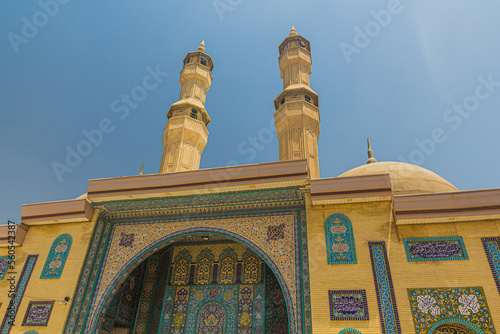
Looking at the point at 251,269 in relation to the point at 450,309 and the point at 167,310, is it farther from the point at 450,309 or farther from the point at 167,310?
the point at 450,309

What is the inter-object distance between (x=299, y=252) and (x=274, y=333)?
208 centimetres

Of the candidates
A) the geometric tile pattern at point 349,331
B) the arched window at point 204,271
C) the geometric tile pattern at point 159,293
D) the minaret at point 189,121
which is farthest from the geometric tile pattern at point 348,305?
the minaret at point 189,121

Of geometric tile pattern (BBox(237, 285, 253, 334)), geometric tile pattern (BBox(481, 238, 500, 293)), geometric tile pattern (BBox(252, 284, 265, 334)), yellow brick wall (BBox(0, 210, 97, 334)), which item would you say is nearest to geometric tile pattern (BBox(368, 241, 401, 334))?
geometric tile pattern (BBox(481, 238, 500, 293))

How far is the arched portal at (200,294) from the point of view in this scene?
7.46 metres

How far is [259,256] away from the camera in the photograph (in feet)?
22.1

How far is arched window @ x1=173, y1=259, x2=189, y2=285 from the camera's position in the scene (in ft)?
27.2

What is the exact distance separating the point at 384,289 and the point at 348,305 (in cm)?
62

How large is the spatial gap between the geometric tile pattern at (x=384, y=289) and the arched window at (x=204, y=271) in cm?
393

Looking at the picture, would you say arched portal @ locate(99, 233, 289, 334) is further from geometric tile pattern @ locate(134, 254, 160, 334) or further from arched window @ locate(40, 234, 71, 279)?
arched window @ locate(40, 234, 71, 279)

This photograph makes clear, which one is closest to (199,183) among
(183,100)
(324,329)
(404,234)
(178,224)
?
(178,224)

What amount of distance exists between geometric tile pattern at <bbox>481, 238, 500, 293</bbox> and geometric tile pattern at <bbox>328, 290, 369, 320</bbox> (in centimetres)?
197

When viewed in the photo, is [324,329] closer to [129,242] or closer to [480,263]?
[480,263]

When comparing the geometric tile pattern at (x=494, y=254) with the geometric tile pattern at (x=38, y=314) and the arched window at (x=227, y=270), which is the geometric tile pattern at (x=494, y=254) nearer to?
the arched window at (x=227, y=270)

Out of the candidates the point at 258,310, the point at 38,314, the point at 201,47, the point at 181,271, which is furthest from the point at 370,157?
the point at 38,314
